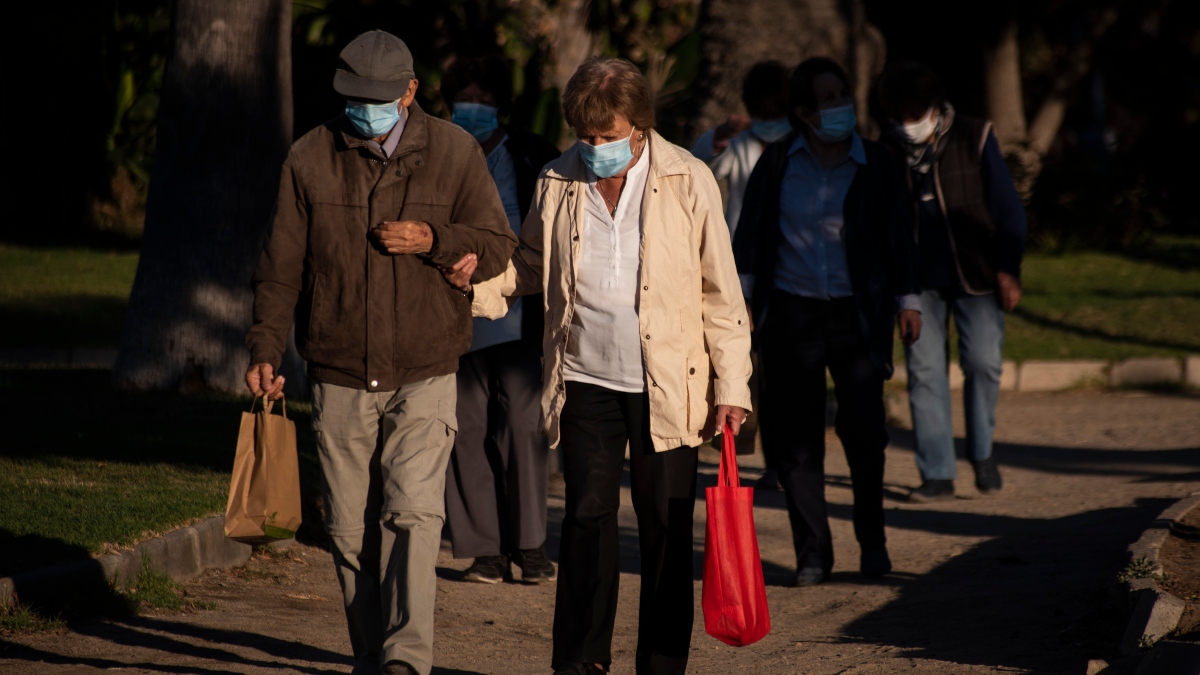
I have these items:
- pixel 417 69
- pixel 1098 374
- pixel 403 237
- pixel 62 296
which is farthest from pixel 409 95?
pixel 417 69

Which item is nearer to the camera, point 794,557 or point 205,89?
point 794,557

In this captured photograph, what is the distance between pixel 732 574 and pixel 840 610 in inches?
70.0

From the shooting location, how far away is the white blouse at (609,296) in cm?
427

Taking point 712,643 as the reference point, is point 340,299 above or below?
above

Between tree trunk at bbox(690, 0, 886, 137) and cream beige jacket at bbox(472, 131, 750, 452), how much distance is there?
333 inches

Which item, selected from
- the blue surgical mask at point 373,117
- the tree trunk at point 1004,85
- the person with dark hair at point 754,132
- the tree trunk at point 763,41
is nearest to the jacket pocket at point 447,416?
the blue surgical mask at point 373,117

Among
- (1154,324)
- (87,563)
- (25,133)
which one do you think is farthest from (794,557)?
(25,133)

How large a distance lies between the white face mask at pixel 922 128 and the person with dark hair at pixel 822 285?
4.08 ft

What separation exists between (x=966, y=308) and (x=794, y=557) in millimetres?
1813

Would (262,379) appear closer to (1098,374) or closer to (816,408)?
(816,408)

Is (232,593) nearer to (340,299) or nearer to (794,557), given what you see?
(340,299)

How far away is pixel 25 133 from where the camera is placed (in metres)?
19.0

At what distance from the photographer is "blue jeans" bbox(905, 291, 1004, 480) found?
7684mm

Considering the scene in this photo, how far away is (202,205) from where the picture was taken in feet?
29.8
